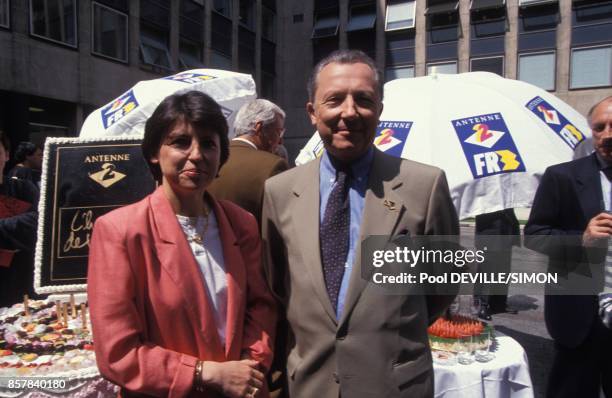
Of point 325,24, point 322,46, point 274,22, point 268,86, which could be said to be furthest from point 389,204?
point 274,22

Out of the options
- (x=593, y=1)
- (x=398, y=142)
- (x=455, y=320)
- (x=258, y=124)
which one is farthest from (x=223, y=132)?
(x=593, y=1)

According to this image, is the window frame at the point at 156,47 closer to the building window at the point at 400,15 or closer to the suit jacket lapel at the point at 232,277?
the building window at the point at 400,15

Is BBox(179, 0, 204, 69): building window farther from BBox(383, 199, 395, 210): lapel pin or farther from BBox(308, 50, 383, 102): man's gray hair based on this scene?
BBox(383, 199, 395, 210): lapel pin

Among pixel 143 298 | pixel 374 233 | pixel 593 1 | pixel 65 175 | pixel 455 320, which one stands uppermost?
pixel 593 1

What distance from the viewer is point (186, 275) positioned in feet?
5.29

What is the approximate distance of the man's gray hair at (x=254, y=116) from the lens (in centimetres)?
277

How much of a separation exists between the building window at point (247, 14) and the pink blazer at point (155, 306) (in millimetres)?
22126

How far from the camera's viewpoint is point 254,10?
22.9 meters

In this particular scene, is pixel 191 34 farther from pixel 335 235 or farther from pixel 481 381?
pixel 335 235

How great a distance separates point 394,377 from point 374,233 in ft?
1.67

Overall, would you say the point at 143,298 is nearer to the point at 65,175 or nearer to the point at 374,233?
the point at 374,233

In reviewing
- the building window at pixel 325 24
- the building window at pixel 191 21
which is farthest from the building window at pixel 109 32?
the building window at pixel 325 24

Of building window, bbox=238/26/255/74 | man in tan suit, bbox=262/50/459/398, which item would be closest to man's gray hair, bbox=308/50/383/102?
man in tan suit, bbox=262/50/459/398

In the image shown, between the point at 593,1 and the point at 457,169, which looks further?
the point at 593,1
